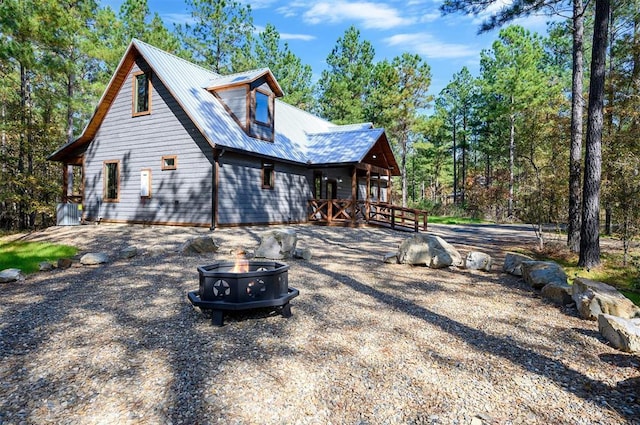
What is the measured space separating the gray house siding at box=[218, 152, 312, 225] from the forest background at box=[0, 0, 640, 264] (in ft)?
21.9

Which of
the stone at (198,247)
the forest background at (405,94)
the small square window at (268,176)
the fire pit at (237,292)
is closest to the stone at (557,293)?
the forest background at (405,94)

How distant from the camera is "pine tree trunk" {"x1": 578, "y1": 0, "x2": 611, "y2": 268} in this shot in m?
7.33

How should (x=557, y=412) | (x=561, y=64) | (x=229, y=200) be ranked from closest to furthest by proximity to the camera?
(x=557, y=412) < (x=229, y=200) < (x=561, y=64)

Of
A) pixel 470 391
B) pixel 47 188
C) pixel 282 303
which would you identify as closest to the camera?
pixel 470 391

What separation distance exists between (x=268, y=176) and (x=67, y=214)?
8.32 metres

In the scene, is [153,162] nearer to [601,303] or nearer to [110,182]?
[110,182]

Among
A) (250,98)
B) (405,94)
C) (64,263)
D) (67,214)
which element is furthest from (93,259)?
(405,94)

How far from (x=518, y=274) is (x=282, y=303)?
5.15 m

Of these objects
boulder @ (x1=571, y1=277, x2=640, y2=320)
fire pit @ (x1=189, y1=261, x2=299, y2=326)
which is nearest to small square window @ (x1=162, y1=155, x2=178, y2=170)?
fire pit @ (x1=189, y1=261, x2=299, y2=326)

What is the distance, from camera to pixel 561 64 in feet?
120

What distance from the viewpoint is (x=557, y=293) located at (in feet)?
17.2

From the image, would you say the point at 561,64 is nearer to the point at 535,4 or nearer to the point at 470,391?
the point at 535,4

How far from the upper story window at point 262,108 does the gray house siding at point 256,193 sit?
6.33 ft

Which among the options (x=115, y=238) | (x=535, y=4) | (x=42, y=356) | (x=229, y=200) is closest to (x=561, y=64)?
(x=535, y=4)
